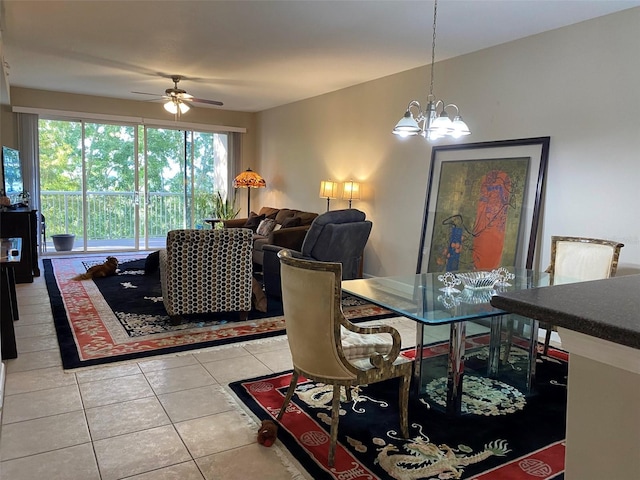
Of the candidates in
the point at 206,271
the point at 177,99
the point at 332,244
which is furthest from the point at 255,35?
the point at 206,271

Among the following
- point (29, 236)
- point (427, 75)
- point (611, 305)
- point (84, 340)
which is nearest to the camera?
point (611, 305)

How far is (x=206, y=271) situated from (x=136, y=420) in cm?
168

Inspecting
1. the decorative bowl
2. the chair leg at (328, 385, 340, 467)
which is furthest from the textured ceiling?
the chair leg at (328, 385, 340, 467)

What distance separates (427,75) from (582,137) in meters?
1.92

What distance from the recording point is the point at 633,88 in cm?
346

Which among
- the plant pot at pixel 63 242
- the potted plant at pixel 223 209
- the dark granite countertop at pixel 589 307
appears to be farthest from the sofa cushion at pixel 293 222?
the dark granite countertop at pixel 589 307

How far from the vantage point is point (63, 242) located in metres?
7.83

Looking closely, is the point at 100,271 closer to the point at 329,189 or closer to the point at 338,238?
the point at 329,189

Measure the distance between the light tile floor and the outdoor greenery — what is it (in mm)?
4983

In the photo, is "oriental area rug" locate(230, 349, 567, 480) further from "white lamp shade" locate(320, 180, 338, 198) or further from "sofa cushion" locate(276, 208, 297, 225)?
"sofa cushion" locate(276, 208, 297, 225)

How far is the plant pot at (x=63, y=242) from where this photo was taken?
7793mm

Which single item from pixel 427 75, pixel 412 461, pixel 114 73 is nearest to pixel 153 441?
pixel 412 461

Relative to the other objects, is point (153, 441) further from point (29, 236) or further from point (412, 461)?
point (29, 236)

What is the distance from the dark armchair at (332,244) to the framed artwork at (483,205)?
73 cm
